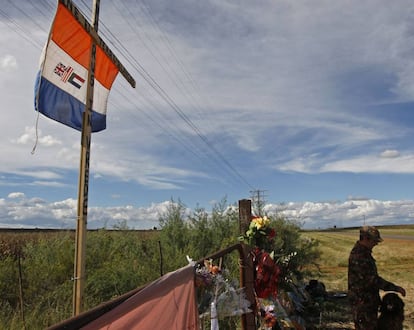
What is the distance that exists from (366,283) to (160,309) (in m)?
3.64

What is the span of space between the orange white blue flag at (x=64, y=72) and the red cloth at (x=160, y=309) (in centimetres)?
299

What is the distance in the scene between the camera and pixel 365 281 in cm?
525

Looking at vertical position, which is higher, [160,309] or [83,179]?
[83,179]

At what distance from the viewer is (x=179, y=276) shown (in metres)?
2.72

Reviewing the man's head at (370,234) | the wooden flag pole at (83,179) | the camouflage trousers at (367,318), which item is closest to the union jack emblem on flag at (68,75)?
the wooden flag pole at (83,179)

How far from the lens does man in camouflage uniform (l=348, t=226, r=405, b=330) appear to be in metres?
5.25

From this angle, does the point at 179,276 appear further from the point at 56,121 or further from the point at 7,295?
the point at 7,295

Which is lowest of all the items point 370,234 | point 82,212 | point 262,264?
point 262,264

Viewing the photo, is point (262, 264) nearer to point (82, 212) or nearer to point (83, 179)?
point (82, 212)

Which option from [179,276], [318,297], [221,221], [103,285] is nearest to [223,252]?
[179,276]

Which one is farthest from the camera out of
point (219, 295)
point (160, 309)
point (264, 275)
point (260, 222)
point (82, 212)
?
point (260, 222)

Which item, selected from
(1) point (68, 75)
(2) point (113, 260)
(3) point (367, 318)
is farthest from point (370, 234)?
(2) point (113, 260)

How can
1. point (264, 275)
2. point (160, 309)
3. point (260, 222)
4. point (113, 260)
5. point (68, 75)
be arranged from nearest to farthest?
point (160, 309), point (68, 75), point (264, 275), point (260, 222), point (113, 260)

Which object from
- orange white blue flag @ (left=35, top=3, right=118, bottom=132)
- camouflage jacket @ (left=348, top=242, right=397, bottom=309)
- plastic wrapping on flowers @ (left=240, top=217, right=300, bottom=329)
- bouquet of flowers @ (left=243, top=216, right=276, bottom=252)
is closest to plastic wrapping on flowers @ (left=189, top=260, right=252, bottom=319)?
plastic wrapping on flowers @ (left=240, top=217, right=300, bottom=329)
